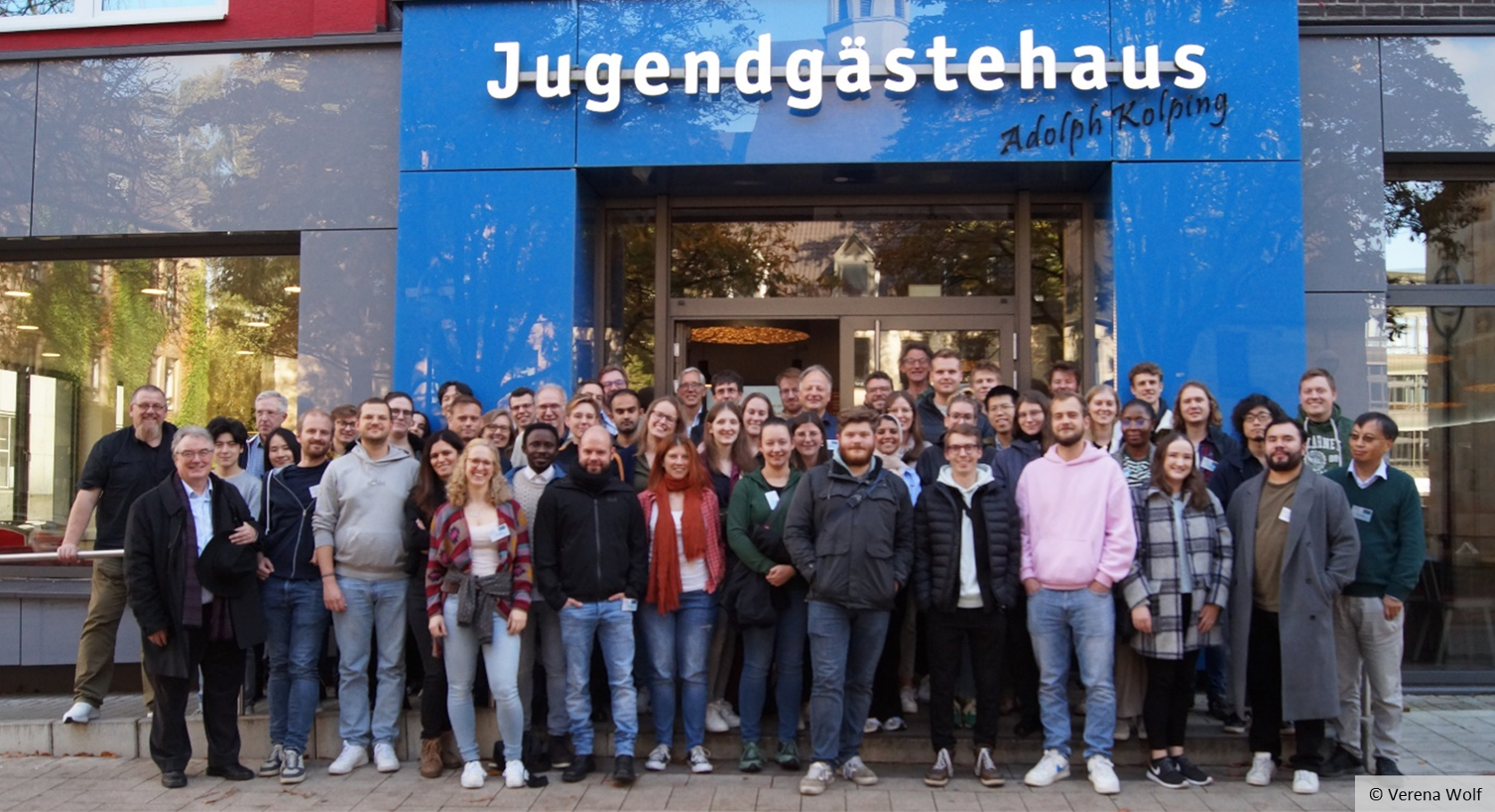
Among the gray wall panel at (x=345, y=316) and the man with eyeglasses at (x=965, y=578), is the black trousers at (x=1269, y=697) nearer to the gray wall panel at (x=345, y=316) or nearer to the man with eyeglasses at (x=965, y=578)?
the man with eyeglasses at (x=965, y=578)

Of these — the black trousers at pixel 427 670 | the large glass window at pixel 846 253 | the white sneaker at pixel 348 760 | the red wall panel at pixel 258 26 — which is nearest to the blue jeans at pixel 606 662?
the black trousers at pixel 427 670

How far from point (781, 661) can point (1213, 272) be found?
4.45 m

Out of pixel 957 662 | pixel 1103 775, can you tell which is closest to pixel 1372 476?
pixel 1103 775

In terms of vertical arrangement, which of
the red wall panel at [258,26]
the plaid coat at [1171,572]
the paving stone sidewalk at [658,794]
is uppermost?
the red wall panel at [258,26]

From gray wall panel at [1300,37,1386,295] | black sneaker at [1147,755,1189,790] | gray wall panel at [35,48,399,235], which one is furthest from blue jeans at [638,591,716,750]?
gray wall panel at [1300,37,1386,295]

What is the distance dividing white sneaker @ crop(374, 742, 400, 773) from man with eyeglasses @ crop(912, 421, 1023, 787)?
293 centimetres

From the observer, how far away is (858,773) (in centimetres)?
633

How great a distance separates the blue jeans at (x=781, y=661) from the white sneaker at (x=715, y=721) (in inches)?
13.8

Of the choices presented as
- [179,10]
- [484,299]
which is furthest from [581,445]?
[179,10]

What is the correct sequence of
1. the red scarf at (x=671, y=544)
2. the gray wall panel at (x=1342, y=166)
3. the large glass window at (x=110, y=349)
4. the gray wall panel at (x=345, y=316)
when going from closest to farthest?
the red scarf at (x=671, y=544), the gray wall panel at (x=1342, y=166), the gray wall panel at (x=345, y=316), the large glass window at (x=110, y=349)

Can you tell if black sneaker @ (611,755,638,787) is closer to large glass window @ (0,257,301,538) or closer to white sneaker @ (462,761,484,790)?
white sneaker @ (462,761,484,790)

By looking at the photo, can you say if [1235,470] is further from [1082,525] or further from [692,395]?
[692,395]

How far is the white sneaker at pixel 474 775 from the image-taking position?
632 centimetres

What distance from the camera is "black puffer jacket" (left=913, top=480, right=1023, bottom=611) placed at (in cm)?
626
